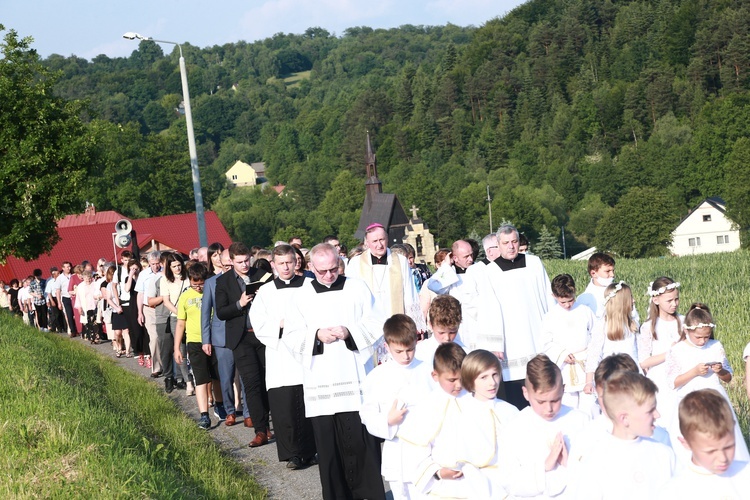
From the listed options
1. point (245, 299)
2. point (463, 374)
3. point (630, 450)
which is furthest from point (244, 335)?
point (630, 450)

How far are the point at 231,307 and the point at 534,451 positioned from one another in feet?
18.1

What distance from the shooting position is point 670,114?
133000mm

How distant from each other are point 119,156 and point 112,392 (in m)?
78.8

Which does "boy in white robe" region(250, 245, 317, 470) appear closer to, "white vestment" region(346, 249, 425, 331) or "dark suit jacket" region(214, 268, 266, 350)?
"white vestment" region(346, 249, 425, 331)

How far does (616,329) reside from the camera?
7.96 m

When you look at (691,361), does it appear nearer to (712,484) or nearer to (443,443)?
(443,443)

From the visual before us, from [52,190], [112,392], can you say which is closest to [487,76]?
[52,190]

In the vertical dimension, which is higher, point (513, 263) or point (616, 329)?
point (513, 263)

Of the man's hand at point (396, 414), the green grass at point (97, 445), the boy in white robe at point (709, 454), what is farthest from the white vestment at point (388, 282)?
the boy in white robe at point (709, 454)

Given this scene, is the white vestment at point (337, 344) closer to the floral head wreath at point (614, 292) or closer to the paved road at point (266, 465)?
the paved road at point (266, 465)

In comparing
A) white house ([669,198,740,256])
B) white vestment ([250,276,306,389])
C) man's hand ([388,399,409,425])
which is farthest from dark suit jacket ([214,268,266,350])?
white house ([669,198,740,256])

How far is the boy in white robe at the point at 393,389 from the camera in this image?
618cm

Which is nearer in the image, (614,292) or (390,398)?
(390,398)

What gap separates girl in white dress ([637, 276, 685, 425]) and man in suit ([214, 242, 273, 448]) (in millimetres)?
3984
